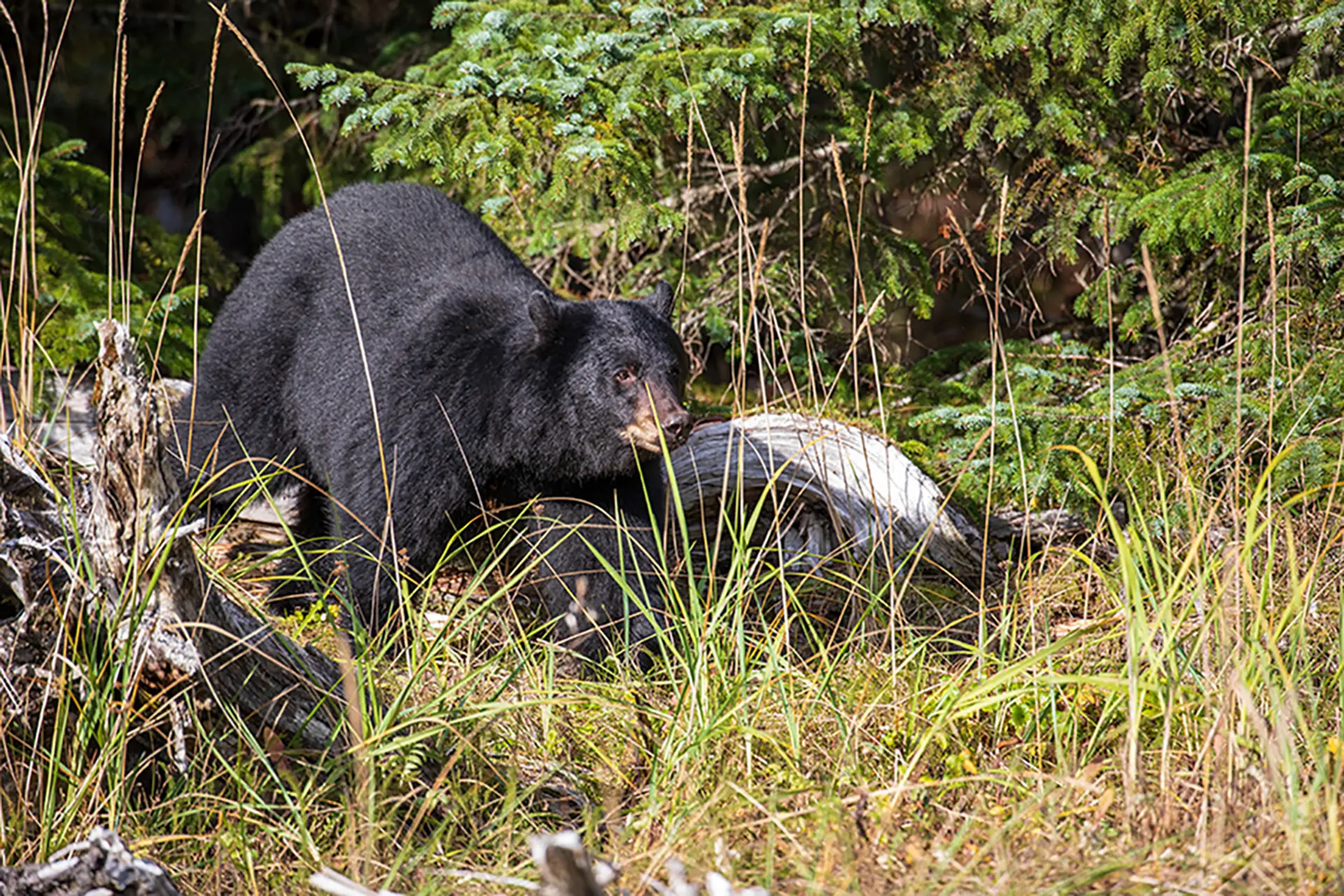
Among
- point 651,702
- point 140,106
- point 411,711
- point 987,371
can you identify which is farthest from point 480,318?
point 140,106

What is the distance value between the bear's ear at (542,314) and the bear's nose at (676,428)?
1.66ft

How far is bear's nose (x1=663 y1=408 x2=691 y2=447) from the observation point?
3834mm

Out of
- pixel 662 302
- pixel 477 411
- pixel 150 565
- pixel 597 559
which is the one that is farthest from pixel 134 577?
pixel 662 302

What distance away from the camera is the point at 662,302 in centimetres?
429

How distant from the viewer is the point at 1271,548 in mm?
2648

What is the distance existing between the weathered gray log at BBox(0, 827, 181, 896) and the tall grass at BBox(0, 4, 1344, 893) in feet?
0.77

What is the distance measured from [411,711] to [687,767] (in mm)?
601

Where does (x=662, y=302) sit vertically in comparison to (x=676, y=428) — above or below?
above

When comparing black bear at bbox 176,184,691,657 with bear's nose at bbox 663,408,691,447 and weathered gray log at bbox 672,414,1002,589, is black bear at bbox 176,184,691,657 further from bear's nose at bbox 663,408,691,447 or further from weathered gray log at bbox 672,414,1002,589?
weathered gray log at bbox 672,414,1002,589

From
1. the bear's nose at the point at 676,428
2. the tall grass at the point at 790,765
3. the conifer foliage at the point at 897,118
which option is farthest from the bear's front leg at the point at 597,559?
the conifer foliage at the point at 897,118

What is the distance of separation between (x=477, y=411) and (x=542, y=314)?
0.40 meters

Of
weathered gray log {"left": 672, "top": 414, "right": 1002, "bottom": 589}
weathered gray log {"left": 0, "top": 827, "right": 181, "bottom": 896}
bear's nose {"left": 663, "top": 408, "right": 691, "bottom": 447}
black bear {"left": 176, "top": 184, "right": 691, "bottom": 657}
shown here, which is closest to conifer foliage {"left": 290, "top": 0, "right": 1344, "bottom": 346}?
black bear {"left": 176, "top": 184, "right": 691, "bottom": 657}

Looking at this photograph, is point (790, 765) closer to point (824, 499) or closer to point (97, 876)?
point (97, 876)

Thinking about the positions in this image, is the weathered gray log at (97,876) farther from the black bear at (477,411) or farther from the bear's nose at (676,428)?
the bear's nose at (676,428)
